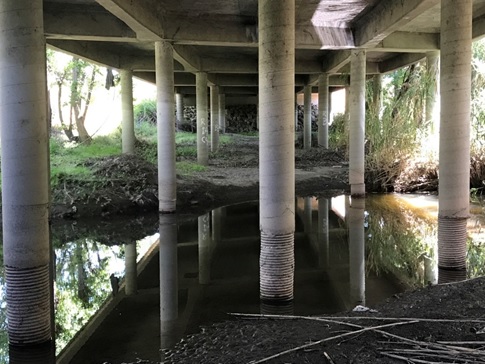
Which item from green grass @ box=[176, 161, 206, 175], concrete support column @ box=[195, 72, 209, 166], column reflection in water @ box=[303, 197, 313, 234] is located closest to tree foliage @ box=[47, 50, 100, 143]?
concrete support column @ box=[195, 72, 209, 166]

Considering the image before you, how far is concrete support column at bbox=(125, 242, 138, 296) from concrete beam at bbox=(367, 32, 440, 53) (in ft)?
32.5

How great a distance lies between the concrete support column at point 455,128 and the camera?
25.5ft

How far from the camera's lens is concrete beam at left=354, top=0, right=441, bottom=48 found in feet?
34.6

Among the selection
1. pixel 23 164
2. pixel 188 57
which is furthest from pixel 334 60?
pixel 23 164

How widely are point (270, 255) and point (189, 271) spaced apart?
249 centimetres

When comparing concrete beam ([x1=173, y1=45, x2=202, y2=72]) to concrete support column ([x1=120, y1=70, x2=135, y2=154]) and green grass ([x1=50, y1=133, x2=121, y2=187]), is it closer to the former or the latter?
concrete support column ([x1=120, y1=70, x2=135, y2=154])

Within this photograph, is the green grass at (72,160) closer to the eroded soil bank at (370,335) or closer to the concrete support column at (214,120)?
the concrete support column at (214,120)

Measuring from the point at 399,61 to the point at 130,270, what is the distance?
53.9 ft

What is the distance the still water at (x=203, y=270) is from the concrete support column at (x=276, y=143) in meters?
0.49

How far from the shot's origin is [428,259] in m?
8.73

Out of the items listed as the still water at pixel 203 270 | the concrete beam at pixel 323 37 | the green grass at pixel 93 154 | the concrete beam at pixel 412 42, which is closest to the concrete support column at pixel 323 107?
the green grass at pixel 93 154

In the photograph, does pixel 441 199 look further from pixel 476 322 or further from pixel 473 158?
pixel 473 158

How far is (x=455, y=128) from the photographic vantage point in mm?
7832

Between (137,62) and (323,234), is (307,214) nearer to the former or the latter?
(323,234)
